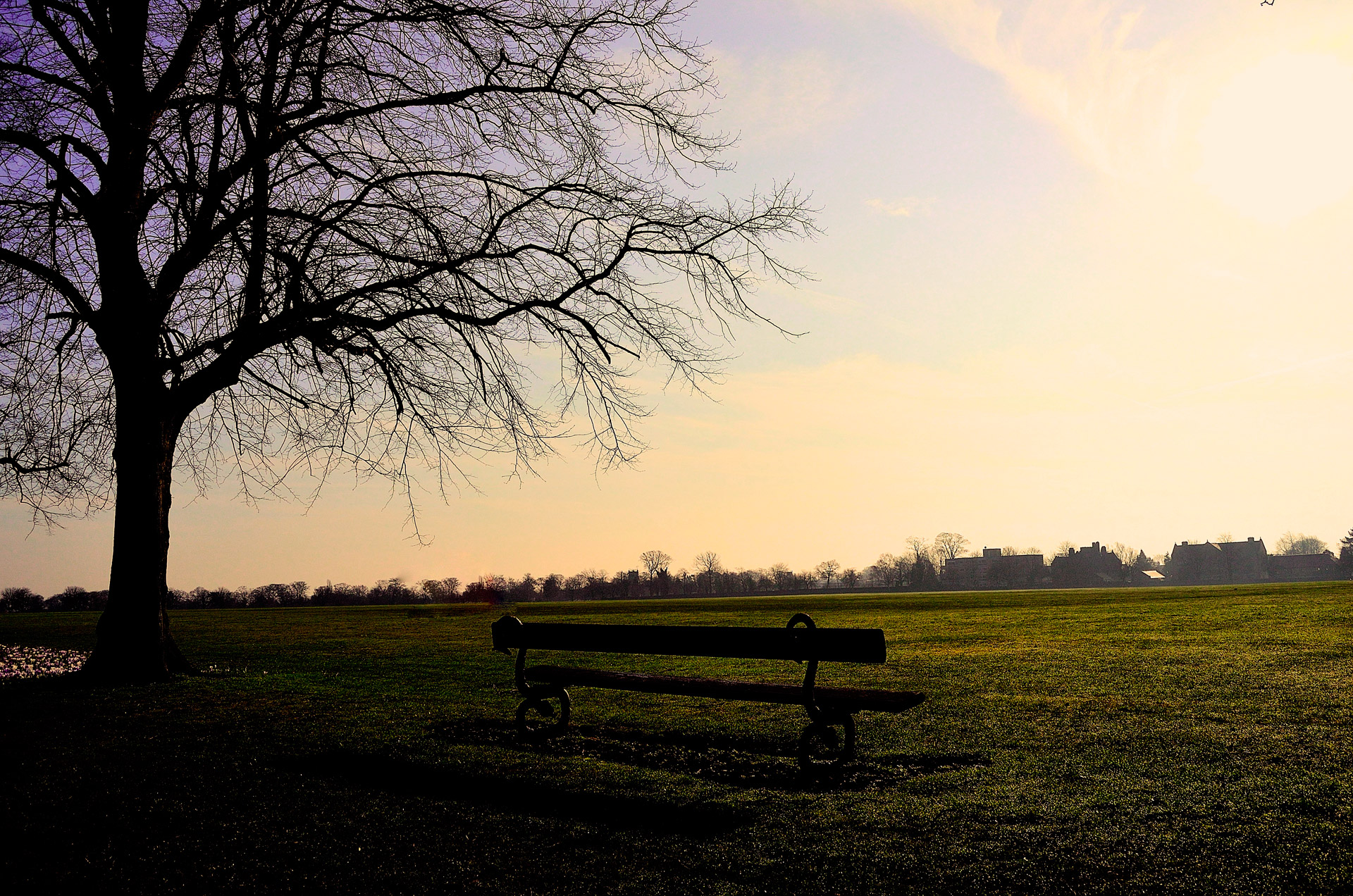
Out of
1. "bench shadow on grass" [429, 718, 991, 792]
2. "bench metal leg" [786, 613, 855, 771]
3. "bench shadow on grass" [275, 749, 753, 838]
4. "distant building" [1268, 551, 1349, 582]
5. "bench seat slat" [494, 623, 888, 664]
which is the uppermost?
"bench seat slat" [494, 623, 888, 664]

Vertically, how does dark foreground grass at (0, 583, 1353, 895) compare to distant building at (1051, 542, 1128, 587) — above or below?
above

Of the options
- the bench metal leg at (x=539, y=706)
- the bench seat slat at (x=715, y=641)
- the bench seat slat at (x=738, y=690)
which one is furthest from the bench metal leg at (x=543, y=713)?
the bench seat slat at (x=715, y=641)

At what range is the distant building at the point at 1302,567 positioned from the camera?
124588 mm

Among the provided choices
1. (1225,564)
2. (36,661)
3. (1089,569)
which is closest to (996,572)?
(1089,569)

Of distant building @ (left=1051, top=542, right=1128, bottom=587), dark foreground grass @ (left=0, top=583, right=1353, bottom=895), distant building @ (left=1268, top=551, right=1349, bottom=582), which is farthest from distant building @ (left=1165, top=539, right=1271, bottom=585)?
dark foreground grass @ (left=0, top=583, right=1353, bottom=895)

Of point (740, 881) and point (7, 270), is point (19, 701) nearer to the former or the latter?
point (7, 270)

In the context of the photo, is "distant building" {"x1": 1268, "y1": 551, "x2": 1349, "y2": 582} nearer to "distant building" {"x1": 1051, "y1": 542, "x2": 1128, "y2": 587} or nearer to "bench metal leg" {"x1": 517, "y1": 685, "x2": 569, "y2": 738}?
"distant building" {"x1": 1051, "y1": 542, "x2": 1128, "y2": 587}

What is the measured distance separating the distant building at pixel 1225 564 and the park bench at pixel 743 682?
144756 mm

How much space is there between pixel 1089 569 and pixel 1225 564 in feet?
69.1

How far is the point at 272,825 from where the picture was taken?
5.14 meters

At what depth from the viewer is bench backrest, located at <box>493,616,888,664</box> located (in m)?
6.11

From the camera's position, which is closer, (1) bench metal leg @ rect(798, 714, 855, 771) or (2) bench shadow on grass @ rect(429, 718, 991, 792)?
(2) bench shadow on grass @ rect(429, 718, 991, 792)

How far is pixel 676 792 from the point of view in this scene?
5680 millimetres

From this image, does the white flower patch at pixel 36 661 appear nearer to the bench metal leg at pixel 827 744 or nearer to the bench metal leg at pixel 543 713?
the bench metal leg at pixel 543 713
